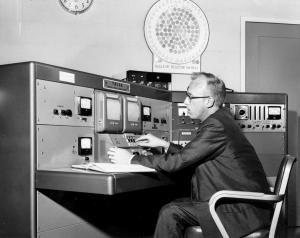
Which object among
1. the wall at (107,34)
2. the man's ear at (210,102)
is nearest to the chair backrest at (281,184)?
the man's ear at (210,102)

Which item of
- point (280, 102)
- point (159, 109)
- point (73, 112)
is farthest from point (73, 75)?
point (280, 102)

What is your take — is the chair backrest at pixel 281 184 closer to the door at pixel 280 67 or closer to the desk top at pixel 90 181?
the desk top at pixel 90 181

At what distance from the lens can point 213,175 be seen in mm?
2303

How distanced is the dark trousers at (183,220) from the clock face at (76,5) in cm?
226

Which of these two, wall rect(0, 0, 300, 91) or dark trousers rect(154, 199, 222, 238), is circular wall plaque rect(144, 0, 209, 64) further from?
dark trousers rect(154, 199, 222, 238)

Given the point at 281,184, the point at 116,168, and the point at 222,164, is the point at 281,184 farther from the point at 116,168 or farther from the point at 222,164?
the point at 116,168

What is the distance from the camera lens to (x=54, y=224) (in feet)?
7.82

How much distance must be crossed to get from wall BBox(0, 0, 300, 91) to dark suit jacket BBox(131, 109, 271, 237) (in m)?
1.82

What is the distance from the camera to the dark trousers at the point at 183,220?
2152 mm

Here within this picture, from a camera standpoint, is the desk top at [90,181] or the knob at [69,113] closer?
the desk top at [90,181]

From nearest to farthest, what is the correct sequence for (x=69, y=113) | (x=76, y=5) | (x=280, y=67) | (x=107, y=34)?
(x=69, y=113)
(x=76, y=5)
(x=107, y=34)
(x=280, y=67)

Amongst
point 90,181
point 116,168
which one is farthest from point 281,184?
point 90,181

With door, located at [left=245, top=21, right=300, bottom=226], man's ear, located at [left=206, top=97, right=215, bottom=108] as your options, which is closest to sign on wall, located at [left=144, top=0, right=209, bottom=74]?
door, located at [left=245, top=21, right=300, bottom=226]

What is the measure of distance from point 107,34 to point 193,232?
7.65ft
